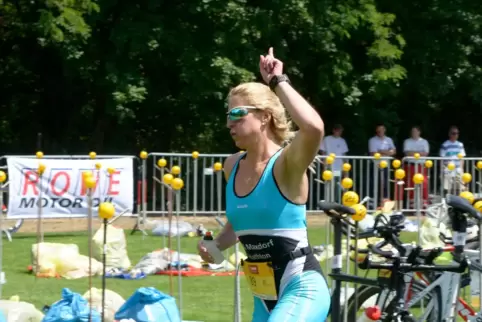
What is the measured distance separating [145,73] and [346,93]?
13.4ft

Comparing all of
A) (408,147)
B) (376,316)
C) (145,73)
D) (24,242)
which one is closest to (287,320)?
(376,316)

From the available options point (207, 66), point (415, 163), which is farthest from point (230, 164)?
point (207, 66)

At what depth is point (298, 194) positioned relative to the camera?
15.7ft

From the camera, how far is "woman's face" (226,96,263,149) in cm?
487

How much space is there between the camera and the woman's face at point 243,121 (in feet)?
16.0

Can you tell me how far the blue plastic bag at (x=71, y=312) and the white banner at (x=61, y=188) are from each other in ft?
24.8

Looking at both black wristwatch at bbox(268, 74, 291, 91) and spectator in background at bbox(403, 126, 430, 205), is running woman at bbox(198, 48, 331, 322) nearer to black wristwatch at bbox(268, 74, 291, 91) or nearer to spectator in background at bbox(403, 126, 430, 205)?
black wristwatch at bbox(268, 74, 291, 91)

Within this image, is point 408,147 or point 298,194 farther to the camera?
point 408,147

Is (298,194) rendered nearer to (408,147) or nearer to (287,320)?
(287,320)

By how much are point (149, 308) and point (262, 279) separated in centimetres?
281

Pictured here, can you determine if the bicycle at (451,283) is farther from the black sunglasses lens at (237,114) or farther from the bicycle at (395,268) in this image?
the black sunglasses lens at (237,114)

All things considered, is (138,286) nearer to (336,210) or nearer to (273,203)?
(336,210)

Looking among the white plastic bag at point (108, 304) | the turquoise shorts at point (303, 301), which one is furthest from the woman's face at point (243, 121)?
the white plastic bag at point (108, 304)

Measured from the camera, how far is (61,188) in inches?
624
